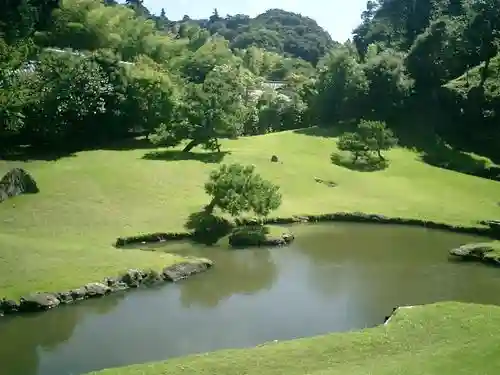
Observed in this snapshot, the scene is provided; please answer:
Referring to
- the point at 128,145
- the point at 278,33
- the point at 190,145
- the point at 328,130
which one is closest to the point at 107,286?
the point at 190,145

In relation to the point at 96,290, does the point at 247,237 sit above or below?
above

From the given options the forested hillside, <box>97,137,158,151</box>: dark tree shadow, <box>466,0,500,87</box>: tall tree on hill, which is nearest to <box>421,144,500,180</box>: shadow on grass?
<box>466,0,500,87</box>: tall tree on hill

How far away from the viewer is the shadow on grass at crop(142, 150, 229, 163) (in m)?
49.5

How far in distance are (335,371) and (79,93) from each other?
4032 cm

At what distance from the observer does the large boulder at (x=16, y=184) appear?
36.9 meters

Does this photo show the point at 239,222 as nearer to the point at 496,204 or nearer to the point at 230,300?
the point at 230,300

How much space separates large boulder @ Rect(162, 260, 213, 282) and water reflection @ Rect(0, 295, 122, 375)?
11.0 ft

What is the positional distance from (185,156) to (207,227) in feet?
47.1

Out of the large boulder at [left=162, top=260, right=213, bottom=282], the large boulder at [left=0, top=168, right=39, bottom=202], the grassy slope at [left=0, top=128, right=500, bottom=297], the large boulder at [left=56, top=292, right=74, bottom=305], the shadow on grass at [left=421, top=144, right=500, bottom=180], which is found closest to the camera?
the large boulder at [left=56, top=292, right=74, bottom=305]

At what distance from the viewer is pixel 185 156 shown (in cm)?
5041

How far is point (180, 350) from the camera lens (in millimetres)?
21312

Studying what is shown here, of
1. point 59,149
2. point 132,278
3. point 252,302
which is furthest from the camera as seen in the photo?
point 59,149

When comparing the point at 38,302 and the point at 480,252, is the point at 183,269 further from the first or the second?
the point at 480,252

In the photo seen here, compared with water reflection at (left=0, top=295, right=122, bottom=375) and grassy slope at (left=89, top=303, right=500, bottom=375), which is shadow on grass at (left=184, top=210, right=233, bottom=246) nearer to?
water reflection at (left=0, top=295, right=122, bottom=375)
